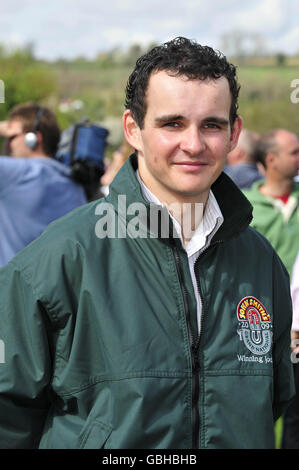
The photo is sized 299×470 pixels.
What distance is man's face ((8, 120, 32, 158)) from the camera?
4584 mm

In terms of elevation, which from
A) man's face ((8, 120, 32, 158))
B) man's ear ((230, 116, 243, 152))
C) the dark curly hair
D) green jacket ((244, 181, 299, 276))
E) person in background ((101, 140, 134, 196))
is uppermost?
the dark curly hair

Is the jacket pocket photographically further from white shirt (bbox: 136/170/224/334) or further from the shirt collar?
the shirt collar

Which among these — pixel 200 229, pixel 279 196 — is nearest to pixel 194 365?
pixel 200 229

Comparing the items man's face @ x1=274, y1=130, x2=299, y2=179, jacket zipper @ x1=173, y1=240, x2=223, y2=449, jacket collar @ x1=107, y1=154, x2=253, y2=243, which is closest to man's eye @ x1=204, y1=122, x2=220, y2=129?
jacket collar @ x1=107, y1=154, x2=253, y2=243

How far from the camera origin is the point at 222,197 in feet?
7.13

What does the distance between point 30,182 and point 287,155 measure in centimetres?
230

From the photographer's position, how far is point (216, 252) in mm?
2035

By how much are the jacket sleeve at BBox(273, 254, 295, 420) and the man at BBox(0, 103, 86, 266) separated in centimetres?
211

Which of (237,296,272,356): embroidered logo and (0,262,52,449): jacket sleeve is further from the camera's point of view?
(237,296,272,356): embroidered logo

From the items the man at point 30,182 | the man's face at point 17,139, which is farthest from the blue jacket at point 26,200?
the man's face at point 17,139

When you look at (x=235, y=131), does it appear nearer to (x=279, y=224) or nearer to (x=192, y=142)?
(x=192, y=142)

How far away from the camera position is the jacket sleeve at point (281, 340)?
217 centimetres
